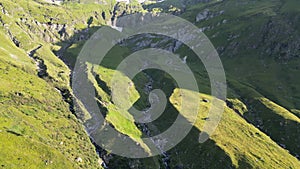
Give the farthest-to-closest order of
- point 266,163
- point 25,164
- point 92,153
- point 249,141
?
point 249,141
point 92,153
point 266,163
point 25,164

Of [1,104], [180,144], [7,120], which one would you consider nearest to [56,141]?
[7,120]

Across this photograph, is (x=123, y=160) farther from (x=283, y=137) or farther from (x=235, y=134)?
(x=283, y=137)

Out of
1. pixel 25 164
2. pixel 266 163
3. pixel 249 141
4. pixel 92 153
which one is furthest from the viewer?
pixel 249 141

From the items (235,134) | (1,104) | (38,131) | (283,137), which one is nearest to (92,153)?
(38,131)

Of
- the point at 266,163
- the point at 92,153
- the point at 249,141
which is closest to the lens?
the point at 266,163

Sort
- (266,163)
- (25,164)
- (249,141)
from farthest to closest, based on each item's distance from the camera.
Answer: (249,141), (266,163), (25,164)

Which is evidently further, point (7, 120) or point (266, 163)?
point (7, 120)

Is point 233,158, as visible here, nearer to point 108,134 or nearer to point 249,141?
point 249,141

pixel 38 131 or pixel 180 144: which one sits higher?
pixel 38 131

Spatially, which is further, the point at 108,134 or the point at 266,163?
the point at 108,134
